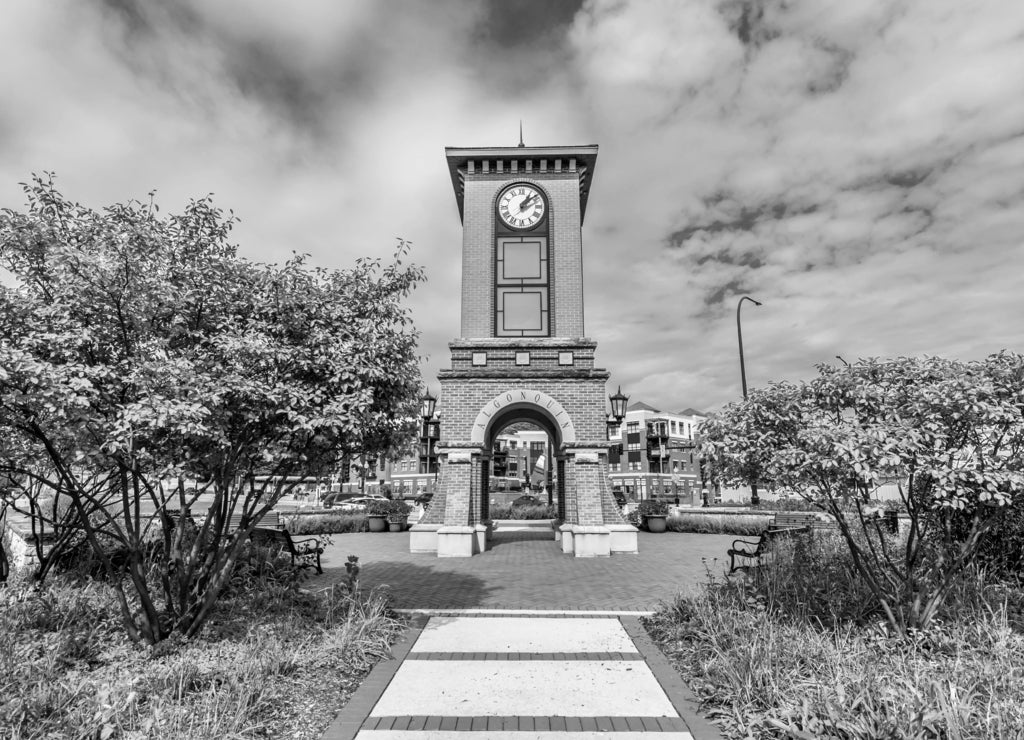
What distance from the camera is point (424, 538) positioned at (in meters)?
14.6

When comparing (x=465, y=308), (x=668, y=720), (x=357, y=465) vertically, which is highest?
(x=465, y=308)

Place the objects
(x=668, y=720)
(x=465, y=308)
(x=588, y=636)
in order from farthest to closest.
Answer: (x=465, y=308)
(x=588, y=636)
(x=668, y=720)

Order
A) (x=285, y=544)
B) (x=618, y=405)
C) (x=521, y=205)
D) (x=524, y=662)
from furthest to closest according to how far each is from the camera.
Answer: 1. (x=618, y=405)
2. (x=521, y=205)
3. (x=285, y=544)
4. (x=524, y=662)

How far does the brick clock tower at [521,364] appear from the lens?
1429 cm

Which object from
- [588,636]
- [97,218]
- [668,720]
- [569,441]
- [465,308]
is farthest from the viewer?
[465,308]

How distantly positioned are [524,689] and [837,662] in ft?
9.11

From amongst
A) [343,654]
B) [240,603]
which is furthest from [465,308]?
[343,654]

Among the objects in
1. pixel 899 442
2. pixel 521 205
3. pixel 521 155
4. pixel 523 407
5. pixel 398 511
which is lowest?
pixel 398 511

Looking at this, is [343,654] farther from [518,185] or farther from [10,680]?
[518,185]

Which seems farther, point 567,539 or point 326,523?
point 326,523

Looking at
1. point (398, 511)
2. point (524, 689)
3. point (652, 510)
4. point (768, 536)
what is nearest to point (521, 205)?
point (768, 536)

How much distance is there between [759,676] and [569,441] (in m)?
9.67

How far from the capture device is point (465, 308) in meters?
15.5

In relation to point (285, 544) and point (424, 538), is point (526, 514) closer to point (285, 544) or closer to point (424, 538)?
point (424, 538)
